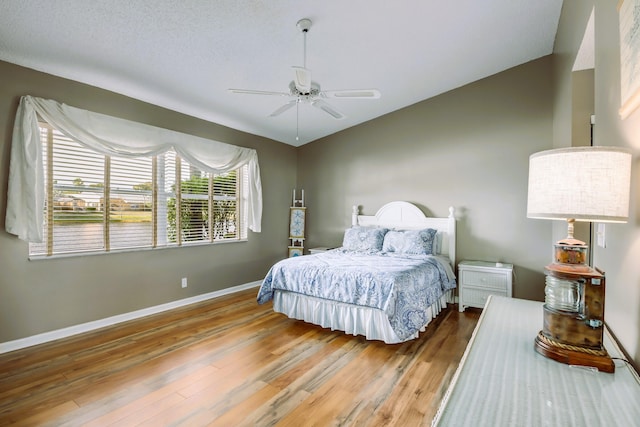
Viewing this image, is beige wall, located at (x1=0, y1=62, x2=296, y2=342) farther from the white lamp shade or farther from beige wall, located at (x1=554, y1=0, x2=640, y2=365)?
beige wall, located at (x1=554, y1=0, x2=640, y2=365)

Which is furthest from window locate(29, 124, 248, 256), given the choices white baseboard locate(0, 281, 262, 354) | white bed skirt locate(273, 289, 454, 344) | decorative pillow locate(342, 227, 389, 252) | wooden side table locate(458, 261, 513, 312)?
wooden side table locate(458, 261, 513, 312)

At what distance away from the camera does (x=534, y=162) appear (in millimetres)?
1217

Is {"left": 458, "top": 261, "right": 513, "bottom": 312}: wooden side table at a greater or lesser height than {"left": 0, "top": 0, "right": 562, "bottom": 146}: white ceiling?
lesser

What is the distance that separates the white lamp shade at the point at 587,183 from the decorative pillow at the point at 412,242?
9.93 ft

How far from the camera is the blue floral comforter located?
9.37ft

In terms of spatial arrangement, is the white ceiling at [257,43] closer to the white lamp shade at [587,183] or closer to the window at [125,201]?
the window at [125,201]

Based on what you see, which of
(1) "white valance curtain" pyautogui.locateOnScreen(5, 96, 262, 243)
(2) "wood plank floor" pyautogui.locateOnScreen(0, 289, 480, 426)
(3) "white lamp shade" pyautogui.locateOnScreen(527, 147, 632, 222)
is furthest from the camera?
(1) "white valance curtain" pyautogui.locateOnScreen(5, 96, 262, 243)

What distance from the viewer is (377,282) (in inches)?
115

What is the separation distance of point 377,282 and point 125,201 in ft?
9.94

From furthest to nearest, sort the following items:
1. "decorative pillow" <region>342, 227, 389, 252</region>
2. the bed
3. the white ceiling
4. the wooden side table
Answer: "decorative pillow" <region>342, 227, 389, 252</region> < the wooden side table < the bed < the white ceiling

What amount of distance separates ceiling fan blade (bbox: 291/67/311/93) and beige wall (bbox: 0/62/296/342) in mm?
2286

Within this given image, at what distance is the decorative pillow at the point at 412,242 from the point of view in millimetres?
4119

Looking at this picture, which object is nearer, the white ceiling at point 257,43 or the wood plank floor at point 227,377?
the wood plank floor at point 227,377

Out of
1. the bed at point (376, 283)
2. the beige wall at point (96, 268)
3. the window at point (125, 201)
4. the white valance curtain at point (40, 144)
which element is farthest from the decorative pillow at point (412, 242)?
the white valance curtain at point (40, 144)
